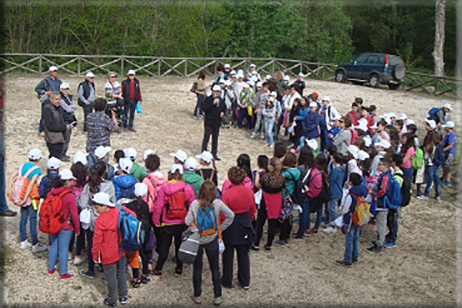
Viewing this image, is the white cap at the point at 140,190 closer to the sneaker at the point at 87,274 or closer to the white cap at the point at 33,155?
the sneaker at the point at 87,274

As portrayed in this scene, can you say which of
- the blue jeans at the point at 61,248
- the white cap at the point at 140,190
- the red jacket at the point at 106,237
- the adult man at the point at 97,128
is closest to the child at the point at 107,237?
the red jacket at the point at 106,237

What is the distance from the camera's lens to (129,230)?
19.1 feet

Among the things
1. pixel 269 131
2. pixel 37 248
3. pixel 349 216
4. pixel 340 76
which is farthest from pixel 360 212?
pixel 340 76

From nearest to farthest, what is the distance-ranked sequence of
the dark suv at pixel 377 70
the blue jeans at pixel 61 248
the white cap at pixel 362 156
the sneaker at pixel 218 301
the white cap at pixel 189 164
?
the sneaker at pixel 218 301
the blue jeans at pixel 61 248
the white cap at pixel 189 164
the white cap at pixel 362 156
the dark suv at pixel 377 70

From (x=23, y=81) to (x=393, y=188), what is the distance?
14894 mm

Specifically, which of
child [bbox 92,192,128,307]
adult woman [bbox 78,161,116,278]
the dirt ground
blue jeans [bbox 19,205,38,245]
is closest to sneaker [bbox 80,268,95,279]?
the dirt ground

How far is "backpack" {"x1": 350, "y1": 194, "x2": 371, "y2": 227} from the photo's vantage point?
7160 millimetres

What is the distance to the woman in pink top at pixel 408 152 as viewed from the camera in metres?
9.80

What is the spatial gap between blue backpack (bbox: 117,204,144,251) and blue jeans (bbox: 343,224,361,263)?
3.15 meters

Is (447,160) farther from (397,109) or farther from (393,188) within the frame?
(397,109)

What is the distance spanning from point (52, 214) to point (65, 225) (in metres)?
0.24

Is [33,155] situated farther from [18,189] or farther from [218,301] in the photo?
[218,301]

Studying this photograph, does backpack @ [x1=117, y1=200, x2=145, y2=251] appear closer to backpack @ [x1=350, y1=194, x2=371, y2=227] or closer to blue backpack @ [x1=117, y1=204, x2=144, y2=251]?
blue backpack @ [x1=117, y1=204, x2=144, y2=251]

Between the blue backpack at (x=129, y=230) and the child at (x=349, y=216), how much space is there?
3.03 meters
